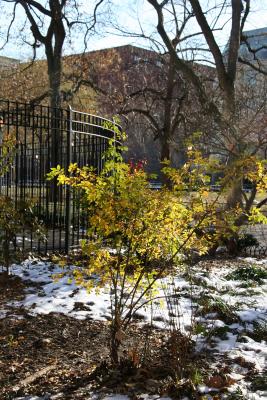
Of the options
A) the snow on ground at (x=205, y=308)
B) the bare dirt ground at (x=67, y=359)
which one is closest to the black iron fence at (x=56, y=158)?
the snow on ground at (x=205, y=308)

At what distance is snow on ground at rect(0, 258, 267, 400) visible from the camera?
14.3ft

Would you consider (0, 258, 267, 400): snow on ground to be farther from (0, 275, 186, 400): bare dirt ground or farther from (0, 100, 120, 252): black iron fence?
(0, 100, 120, 252): black iron fence

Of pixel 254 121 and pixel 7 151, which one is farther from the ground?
pixel 254 121

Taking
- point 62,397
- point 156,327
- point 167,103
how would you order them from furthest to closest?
1. point 167,103
2. point 156,327
3. point 62,397

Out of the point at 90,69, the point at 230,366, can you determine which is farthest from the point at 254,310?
the point at 90,69

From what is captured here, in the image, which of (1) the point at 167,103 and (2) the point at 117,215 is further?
(1) the point at 167,103

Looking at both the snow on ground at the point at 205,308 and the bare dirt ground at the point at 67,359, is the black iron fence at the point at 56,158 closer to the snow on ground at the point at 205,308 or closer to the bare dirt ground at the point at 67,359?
the snow on ground at the point at 205,308

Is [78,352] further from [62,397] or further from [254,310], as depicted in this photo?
[254,310]

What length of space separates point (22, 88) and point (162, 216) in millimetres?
23174

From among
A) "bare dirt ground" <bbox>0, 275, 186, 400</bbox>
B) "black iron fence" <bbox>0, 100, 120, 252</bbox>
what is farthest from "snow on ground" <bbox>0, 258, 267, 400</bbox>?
"black iron fence" <bbox>0, 100, 120, 252</bbox>

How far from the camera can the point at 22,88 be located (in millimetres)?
25609

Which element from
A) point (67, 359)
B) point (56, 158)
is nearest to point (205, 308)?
point (67, 359)

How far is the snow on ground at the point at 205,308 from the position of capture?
4.36m

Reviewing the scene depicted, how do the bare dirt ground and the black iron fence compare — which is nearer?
the bare dirt ground
